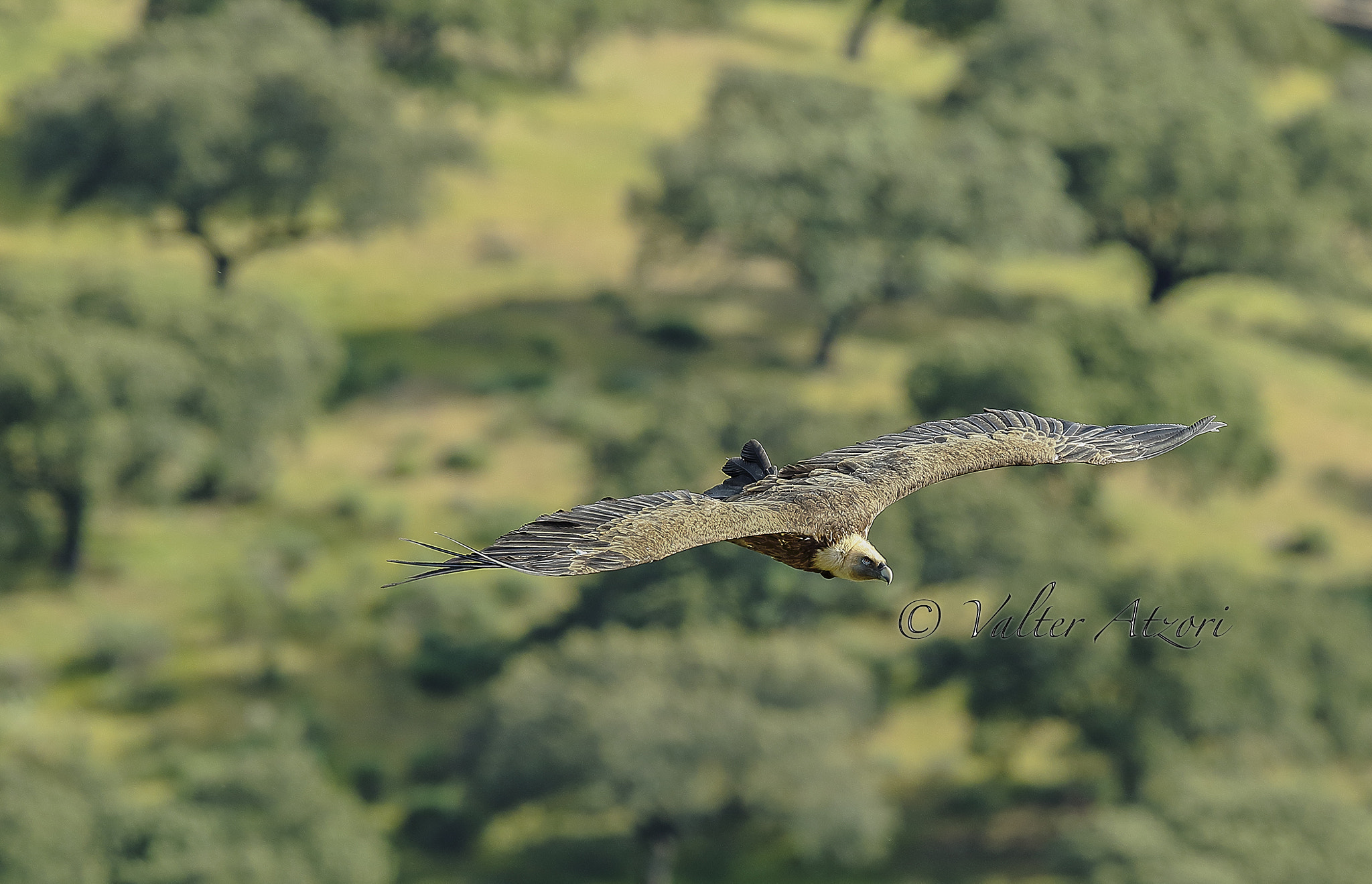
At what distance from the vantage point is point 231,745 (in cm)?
6738

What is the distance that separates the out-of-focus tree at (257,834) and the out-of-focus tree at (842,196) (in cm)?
4114

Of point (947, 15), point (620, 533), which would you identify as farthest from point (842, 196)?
point (620, 533)

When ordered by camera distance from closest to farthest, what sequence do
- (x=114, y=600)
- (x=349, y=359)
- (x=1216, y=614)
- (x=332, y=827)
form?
(x=332, y=827)
(x=1216, y=614)
(x=114, y=600)
(x=349, y=359)

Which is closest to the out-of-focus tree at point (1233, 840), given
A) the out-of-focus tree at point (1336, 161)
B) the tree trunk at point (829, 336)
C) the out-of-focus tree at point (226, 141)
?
the tree trunk at point (829, 336)

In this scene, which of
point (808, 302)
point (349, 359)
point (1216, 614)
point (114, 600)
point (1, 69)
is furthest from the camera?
point (1, 69)

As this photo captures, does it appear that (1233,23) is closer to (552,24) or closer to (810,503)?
(552,24)

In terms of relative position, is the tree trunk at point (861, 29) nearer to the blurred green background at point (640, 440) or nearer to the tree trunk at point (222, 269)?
the blurred green background at point (640, 440)

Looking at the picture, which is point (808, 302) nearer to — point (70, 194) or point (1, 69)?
point (70, 194)

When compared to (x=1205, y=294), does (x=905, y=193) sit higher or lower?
higher

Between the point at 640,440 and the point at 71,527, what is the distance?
2191cm

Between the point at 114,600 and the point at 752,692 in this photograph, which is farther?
the point at 114,600

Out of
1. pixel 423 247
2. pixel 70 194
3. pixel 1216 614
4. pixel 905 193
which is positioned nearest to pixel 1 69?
pixel 70 194

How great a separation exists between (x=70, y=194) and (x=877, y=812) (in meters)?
53.3

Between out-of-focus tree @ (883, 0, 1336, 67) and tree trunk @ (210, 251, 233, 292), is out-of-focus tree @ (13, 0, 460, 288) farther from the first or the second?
out-of-focus tree @ (883, 0, 1336, 67)
